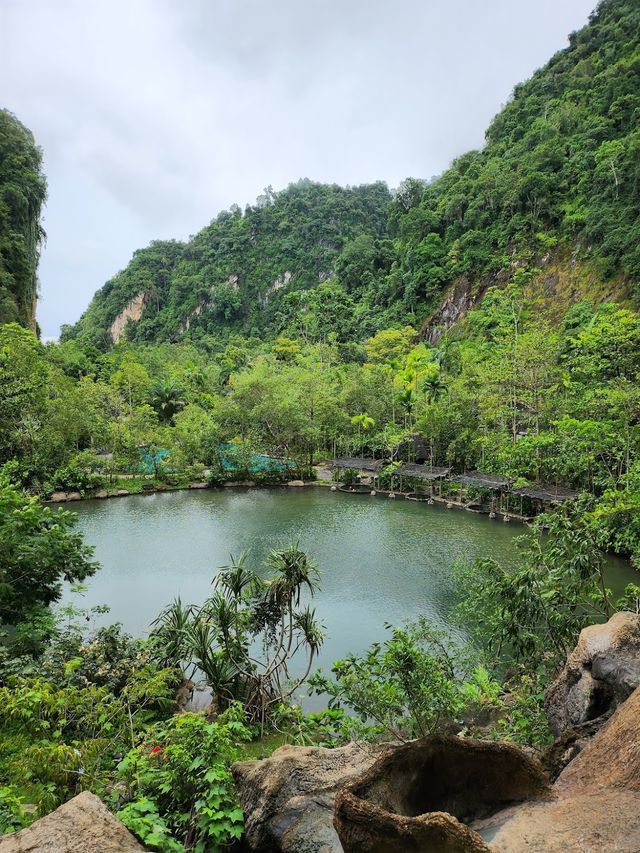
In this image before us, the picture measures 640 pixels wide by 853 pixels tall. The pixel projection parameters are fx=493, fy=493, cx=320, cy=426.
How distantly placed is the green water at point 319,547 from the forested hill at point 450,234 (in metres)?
20.7

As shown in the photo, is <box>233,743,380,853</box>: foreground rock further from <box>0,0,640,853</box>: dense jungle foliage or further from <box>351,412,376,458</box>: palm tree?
<box>351,412,376,458</box>: palm tree

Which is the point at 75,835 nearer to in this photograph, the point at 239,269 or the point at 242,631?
the point at 242,631

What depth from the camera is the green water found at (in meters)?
13.0

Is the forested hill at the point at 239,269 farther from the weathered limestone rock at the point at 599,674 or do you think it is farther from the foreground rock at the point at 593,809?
the foreground rock at the point at 593,809

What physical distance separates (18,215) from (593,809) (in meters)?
43.0

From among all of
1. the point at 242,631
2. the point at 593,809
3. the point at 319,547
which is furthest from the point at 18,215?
the point at 593,809

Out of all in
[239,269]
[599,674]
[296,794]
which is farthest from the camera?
[239,269]

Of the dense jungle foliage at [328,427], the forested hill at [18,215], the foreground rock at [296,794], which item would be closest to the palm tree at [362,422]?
the dense jungle foliage at [328,427]

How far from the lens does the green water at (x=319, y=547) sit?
42.6 ft

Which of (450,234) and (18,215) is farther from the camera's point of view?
(450,234)

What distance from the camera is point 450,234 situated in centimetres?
5381

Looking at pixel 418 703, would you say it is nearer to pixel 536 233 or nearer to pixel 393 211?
pixel 536 233

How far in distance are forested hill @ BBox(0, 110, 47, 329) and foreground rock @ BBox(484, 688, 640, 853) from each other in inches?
1442

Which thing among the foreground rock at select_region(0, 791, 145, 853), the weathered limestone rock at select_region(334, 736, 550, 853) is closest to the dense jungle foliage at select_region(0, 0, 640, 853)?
the foreground rock at select_region(0, 791, 145, 853)
